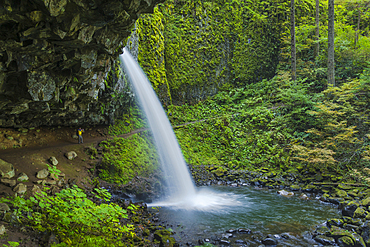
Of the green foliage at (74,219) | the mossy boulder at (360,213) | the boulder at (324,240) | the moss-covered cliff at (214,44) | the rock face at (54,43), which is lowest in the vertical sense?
the boulder at (324,240)

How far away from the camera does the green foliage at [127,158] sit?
37.0ft

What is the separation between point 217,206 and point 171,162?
4.63 m

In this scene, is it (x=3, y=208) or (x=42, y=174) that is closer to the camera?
(x=3, y=208)

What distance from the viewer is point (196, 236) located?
700cm

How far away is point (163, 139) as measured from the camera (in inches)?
575

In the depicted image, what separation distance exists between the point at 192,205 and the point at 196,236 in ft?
9.32

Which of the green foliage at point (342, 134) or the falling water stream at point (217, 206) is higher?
the green foliage at point (342, 134)

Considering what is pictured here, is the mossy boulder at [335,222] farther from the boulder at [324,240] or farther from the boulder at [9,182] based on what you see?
the boulder at [9,182]

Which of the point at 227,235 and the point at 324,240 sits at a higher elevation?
the point at 324,240

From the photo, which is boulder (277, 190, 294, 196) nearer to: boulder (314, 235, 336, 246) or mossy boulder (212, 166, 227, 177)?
mossy boulder (212, 166, 227, 177)

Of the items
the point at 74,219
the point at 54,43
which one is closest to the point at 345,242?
the point at 74,219

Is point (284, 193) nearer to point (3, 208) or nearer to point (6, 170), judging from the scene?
point (3, 208)

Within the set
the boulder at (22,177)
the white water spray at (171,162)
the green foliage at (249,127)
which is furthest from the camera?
the green foliage at (249,127)

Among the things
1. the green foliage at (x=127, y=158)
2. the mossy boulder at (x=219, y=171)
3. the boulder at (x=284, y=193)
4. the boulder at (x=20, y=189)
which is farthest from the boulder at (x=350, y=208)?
the boulder at (x=20, y=189)
